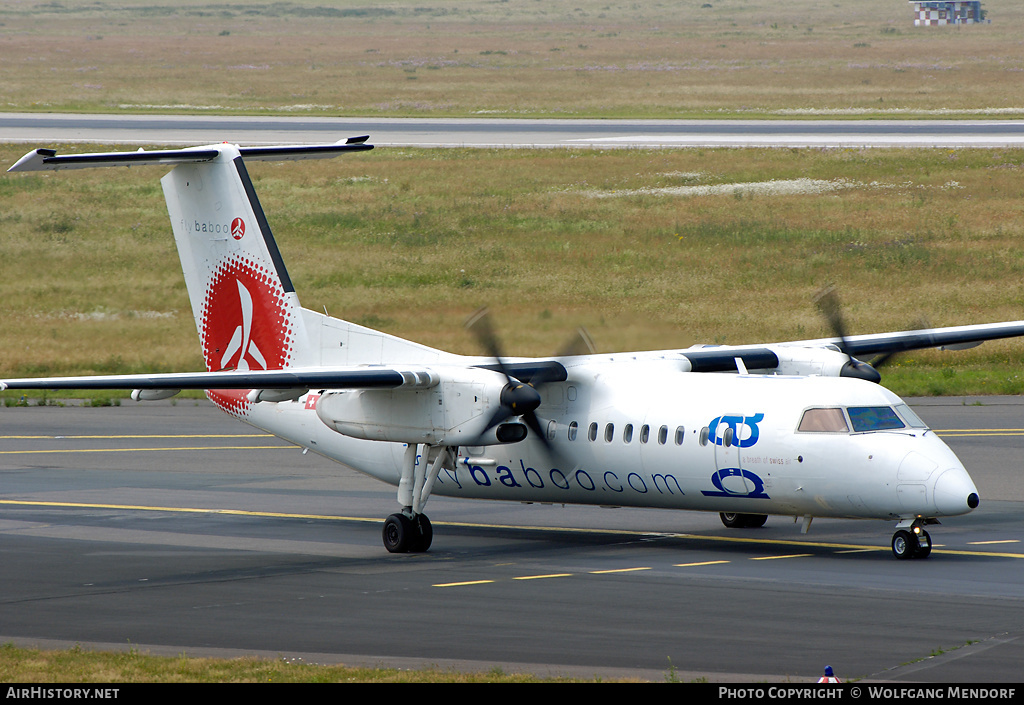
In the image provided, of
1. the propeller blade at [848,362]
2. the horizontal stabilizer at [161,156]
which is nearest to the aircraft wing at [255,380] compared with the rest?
the horizontal stabilizer at [161,156]

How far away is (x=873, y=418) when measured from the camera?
1959cm

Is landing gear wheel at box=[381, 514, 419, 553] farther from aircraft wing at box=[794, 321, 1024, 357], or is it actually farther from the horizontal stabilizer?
aircraft wing at box=[794, 321, 1024, 357]

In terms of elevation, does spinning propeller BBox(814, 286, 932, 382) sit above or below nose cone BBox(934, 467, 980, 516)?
above

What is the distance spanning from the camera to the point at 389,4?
194 m

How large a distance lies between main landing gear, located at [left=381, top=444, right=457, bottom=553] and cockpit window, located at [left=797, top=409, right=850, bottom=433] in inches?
218

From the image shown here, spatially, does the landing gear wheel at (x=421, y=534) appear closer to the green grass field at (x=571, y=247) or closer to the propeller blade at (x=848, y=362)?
the propeller blade at (x=848, y=362)

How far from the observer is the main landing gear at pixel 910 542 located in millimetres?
19234

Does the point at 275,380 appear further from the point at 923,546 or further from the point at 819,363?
the point at 923,546

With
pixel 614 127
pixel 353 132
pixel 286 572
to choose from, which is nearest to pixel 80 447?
pixel 286 572

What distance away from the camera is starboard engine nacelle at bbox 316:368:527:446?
2059 centimetres

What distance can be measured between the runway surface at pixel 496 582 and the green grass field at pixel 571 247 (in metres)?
12.5

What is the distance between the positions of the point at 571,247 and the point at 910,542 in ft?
125

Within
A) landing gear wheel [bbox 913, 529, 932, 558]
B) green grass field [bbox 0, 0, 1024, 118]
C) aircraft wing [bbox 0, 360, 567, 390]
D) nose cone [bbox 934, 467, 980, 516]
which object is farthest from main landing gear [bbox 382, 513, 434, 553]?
green grass field [bbox 0, 0, 1024, 118]

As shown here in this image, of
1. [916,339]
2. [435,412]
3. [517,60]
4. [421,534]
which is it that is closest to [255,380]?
[435,412]
